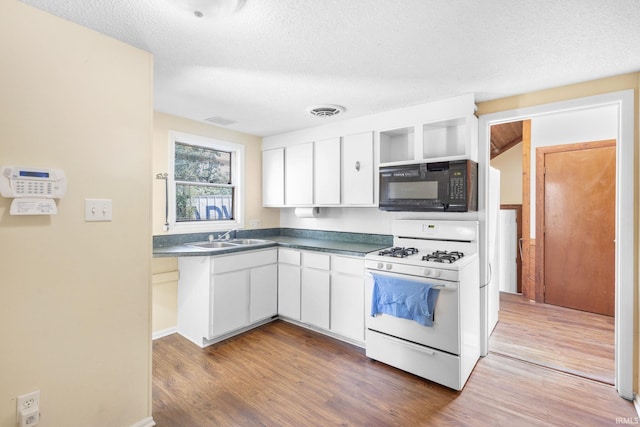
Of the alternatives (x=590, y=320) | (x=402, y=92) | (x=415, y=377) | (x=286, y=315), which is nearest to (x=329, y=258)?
(x=286, y=315)

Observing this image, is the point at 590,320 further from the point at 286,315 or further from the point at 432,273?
the point at 286,315

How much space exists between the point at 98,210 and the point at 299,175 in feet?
7.42

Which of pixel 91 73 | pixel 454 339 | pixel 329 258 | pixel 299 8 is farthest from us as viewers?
pixel 329 258

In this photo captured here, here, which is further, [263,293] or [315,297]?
[263,293]

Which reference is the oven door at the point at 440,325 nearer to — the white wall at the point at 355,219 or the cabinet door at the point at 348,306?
the cabinet door at the point at 348,306

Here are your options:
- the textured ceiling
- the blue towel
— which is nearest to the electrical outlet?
the textured ceiling

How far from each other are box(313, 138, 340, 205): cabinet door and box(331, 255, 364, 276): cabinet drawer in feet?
2.31

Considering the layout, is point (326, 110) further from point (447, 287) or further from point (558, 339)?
point (558, 339)

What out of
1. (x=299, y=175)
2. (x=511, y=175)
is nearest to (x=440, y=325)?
(x=299, y=175)

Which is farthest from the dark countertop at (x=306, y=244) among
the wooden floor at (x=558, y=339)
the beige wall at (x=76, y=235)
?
the wooden floor at (x=558, y=339)

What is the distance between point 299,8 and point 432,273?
1868 mm

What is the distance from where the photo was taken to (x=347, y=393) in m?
2.15

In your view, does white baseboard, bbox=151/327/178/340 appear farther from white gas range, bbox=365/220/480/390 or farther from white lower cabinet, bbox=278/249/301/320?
white gas range, bbox=365/220/480/390

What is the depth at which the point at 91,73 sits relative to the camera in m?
1.64
